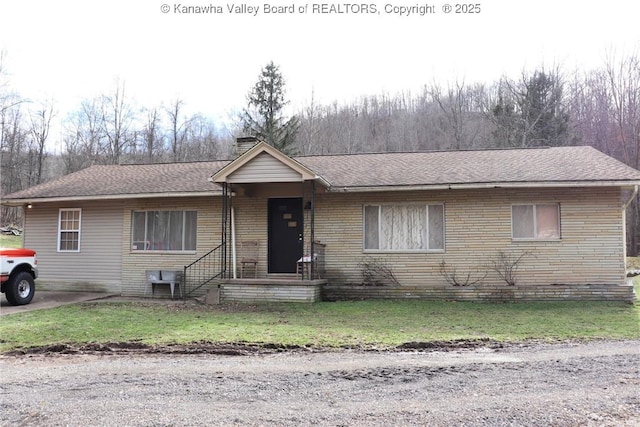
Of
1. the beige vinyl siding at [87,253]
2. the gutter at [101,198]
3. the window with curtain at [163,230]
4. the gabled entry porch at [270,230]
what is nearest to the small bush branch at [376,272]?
the gabled entry porch at [270,230]

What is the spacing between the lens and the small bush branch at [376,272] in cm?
1191

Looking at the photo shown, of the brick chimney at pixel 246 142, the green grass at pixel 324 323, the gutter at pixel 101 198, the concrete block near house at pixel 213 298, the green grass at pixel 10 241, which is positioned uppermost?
the brick chimney at pixel 246 142

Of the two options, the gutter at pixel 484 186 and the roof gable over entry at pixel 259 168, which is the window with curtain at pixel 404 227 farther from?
the roof gable over entry at pixel 259 168

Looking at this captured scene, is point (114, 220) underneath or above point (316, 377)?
above

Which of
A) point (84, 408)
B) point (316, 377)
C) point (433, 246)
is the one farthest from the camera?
point (433, 246)

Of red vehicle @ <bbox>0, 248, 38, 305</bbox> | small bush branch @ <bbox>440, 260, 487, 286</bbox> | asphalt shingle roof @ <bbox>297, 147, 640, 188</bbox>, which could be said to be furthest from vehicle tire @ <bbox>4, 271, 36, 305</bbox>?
small bush branch @ <bbox>440, 260, 487, 286</bbox>

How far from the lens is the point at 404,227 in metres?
12.1

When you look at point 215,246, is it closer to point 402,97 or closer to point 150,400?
point 150,400

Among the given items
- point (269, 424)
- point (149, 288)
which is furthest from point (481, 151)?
point (269, 424)

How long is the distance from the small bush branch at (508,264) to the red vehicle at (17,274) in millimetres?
11154

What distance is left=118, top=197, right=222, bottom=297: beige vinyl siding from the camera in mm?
12953

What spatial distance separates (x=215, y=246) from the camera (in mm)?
12875

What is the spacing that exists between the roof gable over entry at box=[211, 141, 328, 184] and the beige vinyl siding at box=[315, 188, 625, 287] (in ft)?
5.35

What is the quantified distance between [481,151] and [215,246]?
29.1 feet
